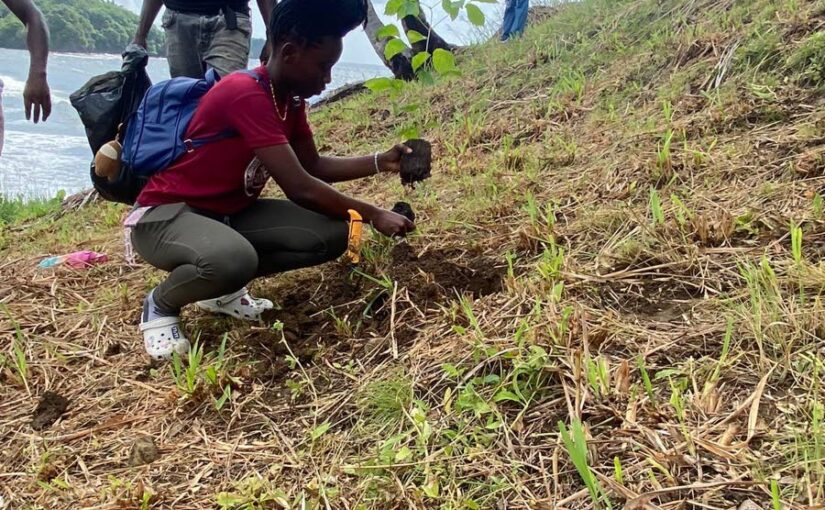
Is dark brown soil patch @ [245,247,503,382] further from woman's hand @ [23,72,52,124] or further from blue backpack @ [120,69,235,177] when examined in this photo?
woman's hand @ [23,72,52,124]

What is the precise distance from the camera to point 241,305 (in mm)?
2176

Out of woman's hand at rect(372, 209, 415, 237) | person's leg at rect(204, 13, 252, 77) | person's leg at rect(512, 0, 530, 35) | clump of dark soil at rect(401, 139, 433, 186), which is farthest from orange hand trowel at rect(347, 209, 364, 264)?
person's leg at rect(512, 0, 530, 35)

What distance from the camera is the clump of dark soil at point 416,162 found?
234cm

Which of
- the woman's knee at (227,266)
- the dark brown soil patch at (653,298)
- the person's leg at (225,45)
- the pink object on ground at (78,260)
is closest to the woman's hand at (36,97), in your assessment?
the pink object on ground at (78,260)

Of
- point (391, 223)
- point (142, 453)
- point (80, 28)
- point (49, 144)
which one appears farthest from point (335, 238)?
point (80, 28)

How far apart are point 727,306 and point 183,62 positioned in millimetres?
3389

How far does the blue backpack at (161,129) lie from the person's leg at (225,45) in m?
1.35

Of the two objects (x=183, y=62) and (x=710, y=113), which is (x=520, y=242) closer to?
(x=710, y=113)

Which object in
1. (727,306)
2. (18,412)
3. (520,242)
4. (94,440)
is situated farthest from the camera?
(520,242)

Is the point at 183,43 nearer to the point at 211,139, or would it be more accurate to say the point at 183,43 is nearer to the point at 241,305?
the point at 211,139

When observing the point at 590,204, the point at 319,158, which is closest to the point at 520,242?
the point at 590,204

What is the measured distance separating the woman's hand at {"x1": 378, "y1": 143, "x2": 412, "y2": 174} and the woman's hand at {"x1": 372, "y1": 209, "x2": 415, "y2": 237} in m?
0.33

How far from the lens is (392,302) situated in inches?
76.3

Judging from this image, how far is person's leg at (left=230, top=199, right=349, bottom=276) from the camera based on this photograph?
2.32 meters
